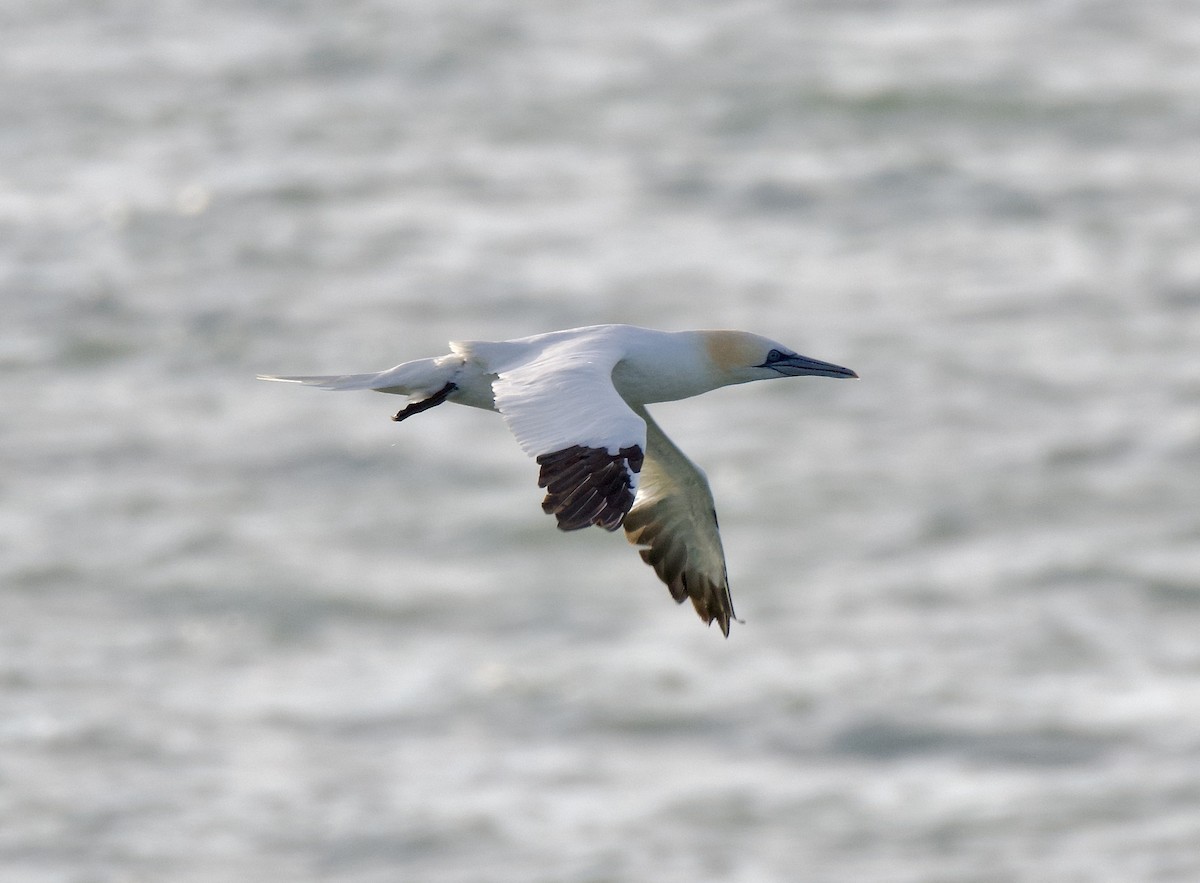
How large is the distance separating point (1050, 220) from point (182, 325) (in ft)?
60.1

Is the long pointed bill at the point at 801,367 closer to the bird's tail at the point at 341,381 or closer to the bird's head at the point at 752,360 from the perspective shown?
the bird's head at the point at 752,360

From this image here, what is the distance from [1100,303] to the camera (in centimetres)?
4384

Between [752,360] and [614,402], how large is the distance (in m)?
2.03

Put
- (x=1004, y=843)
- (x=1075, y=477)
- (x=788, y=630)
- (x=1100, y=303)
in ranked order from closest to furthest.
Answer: (x=1004, y=843), (x=788, y=630), (x=1075, y=477), (x=1100, y=303)

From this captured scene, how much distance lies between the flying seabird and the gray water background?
64.8 ft

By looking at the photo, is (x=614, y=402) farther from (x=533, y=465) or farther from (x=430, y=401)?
(x=533, y=465)

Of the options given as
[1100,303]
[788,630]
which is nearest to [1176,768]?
[788,630]

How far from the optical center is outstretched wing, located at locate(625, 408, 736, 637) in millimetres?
13109

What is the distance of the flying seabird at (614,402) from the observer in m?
10.2

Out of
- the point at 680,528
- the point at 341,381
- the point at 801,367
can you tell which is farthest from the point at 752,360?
the point at 341,381

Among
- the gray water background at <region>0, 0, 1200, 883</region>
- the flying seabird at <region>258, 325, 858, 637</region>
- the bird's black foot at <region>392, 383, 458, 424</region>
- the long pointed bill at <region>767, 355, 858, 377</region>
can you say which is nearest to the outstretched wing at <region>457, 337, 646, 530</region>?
the flying seabird at <region>258, 325, 858, 637</region>

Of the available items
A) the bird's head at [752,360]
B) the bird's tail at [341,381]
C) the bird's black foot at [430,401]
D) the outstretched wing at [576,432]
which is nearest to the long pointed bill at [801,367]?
the bird's head at [752,360]

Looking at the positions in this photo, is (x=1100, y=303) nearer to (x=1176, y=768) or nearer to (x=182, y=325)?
(x=1176, y=768)

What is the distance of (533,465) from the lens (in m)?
39.1
